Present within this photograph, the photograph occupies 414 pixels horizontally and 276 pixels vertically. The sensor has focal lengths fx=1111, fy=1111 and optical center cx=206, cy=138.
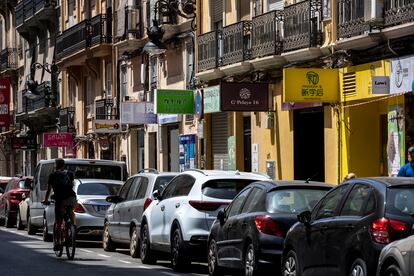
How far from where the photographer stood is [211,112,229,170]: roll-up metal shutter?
3322 centimetres

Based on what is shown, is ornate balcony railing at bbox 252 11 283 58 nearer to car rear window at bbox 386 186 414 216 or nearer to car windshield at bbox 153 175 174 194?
car windshield at bbox 153 175 174 194

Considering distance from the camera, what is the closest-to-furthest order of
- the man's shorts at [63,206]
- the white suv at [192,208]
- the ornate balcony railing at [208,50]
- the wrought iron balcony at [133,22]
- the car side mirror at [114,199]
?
the white suv at [192,208], the man's shorts at [63,206], the car side mirror at [114,199], the ornate balcony railing at [208,50], the wrought iron balcony at [133,22]

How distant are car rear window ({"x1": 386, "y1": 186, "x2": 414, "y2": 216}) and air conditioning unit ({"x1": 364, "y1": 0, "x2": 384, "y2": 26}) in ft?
33.3

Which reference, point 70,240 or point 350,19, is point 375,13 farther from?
point 70,240

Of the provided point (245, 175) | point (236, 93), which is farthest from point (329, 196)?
point (236, 93)

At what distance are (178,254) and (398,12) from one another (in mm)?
6795

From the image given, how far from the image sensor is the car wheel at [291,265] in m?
13.7

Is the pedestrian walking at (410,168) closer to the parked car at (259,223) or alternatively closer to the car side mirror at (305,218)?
the parked car at (259,223)

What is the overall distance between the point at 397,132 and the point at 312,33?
12.8 ft

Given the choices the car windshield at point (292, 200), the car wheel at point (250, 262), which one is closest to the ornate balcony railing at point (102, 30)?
the car windshield at point (292, 200)

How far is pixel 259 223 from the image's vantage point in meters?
15.1

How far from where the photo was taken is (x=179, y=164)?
36344 millimetres

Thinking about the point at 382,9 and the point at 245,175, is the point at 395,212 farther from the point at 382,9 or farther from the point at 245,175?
the point at 382,9

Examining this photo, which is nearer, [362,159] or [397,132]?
[397,132]
